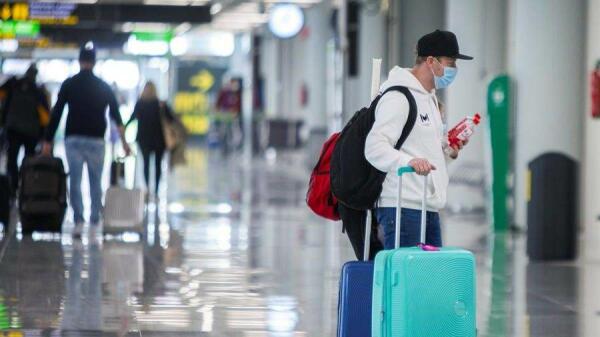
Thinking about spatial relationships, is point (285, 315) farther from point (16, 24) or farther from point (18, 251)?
point (16, 24)

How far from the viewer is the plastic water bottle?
296 inches

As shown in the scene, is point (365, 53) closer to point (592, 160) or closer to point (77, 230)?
point (592, 160)

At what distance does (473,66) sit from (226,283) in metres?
9.78

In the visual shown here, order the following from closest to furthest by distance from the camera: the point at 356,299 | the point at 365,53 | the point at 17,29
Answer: the point at 356,299 → the point at 17,29 → the point at 365,53

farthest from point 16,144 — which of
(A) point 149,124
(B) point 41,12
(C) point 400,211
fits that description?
(C) point 400,211

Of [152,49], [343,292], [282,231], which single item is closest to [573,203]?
[282,231]

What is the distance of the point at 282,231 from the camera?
17.2m

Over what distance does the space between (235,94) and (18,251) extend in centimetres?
3140

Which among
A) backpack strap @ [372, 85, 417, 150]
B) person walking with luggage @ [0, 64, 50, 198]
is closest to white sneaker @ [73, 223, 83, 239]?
person walking with luggage @ [0, 64, 50, 198]

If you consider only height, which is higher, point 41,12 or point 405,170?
point 41,12

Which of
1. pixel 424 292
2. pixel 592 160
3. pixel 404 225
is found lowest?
pixel 424 292

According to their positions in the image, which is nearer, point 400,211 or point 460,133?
point 400,211

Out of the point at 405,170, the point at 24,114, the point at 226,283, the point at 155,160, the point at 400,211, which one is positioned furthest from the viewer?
the point at 155,160

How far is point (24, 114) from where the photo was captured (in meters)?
16.6
